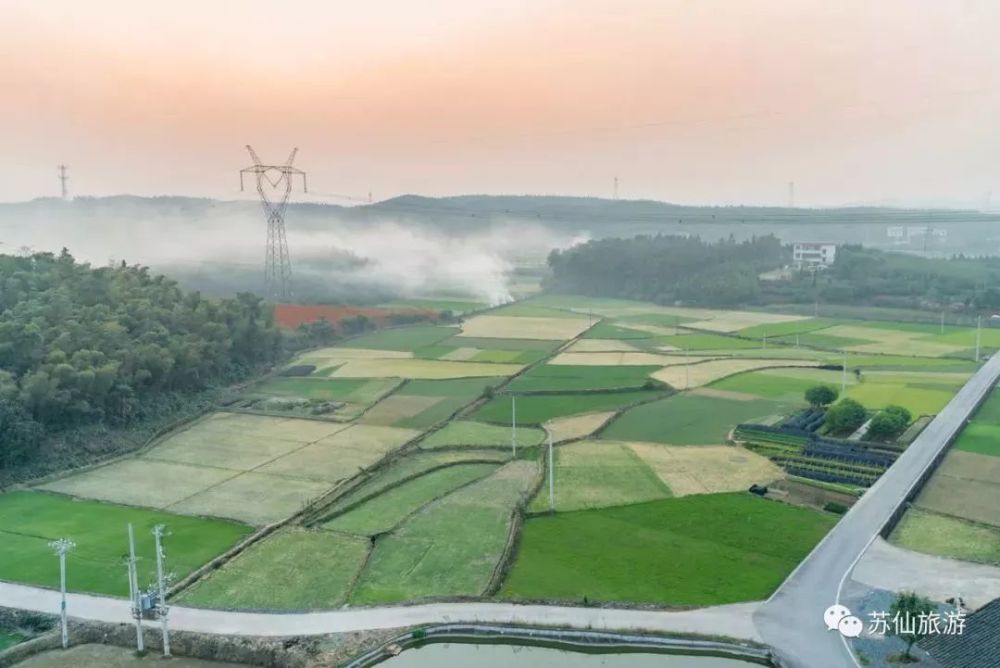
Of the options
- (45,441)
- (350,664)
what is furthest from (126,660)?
(45,441)

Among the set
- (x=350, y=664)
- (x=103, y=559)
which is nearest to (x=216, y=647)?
(x=350, y=664)

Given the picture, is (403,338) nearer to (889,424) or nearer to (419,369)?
(419,369)

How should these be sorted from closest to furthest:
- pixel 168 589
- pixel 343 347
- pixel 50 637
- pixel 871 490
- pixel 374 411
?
1. pixel 50 637
2. pixel 168 589
3. pixel 871 490
4. pixel 374 411
5. pixel 343 347

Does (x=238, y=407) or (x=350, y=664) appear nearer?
(x=350, y=664)

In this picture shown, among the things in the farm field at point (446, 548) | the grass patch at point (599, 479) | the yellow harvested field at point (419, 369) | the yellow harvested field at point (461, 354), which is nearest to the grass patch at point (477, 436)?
the grass patch at point (599, 479)

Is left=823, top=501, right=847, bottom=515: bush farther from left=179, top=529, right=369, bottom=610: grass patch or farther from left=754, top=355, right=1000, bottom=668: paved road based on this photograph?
left=179, top=529, right=369, bottom=610: grass patch

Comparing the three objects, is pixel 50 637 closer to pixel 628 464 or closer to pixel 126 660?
pixel 126 660

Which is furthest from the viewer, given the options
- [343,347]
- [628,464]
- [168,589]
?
[343,347]
